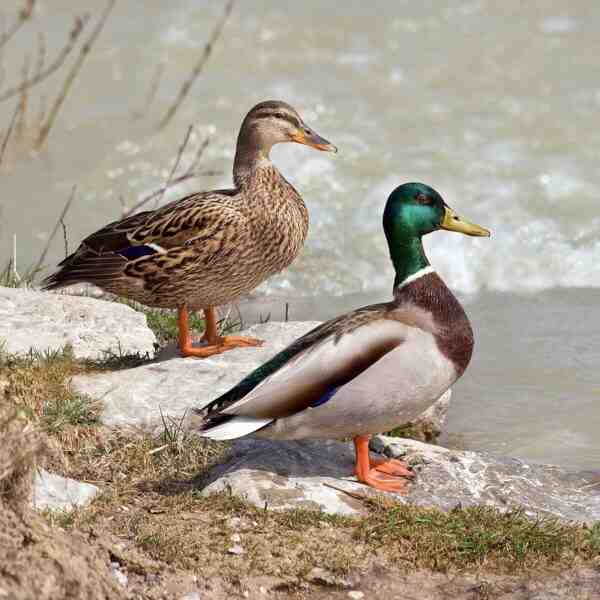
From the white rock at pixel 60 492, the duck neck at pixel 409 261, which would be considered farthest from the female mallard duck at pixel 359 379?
the white rock at pixel 60 492

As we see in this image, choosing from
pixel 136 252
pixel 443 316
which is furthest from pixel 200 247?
pixel 443 316

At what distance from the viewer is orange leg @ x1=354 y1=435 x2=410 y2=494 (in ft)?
16.7

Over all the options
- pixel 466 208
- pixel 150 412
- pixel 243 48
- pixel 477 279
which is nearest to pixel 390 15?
pixel 243 48

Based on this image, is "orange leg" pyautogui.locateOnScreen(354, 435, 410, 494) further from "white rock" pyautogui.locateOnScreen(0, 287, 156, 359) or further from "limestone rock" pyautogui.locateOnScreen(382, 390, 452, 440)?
"white rock" pyautogui.locateOnScreen(0, 287, 156, 359)

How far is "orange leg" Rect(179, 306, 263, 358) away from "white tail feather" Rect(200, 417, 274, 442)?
153cm

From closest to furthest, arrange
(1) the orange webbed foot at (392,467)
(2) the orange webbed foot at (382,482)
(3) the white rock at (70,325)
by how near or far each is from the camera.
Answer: (2) the orange webbed foot at (382,482)
(1) the orange webbed foot at (392,467)
(3) the white rock at (70,325)

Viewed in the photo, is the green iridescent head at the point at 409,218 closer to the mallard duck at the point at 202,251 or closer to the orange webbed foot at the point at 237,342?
the mallard duck at the point at 202,251

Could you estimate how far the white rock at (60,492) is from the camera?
185 inches

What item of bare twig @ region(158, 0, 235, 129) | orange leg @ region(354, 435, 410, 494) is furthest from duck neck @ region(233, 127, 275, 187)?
orange leg @ region(354, 435, 410, 494)

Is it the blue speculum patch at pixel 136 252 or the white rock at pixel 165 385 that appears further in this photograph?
the blue speculum patch at pixel 136 252

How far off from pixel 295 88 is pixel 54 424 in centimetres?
793

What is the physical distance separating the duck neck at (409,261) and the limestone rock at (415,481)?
2.35ft

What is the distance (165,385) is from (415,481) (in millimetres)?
1226

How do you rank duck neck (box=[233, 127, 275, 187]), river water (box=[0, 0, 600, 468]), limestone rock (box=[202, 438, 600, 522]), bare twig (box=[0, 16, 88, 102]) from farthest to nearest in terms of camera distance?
river water (box=[0, 0, 600, 468]), duck neck (box=[233, 127, 275, 187]), limestone rock (box=[202, 438, 600, 522]), bare twig (box=[0, 16, 88, 102])
